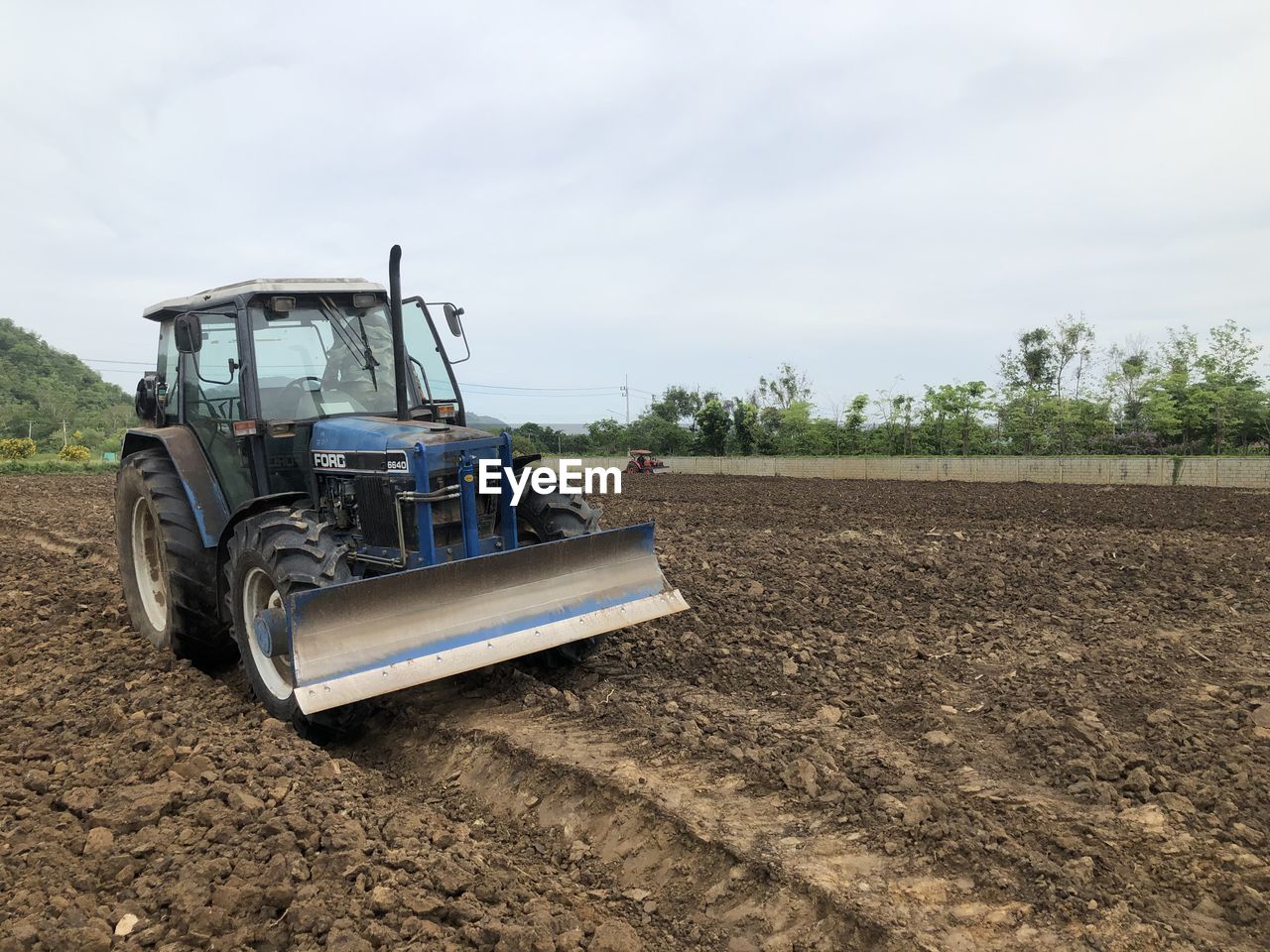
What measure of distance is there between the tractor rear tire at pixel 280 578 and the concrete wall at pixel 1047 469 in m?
14.9

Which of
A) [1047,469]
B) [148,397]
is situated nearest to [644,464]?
[1047,469]

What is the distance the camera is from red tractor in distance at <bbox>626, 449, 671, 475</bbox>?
1416 inches

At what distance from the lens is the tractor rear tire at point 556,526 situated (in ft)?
18.2

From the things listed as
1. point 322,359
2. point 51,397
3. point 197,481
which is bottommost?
point 197,481

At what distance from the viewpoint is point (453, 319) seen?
583 centimetres

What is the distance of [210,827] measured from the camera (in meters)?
3.42

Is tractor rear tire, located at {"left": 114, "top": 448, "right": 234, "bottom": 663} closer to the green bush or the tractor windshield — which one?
the tractor windshield

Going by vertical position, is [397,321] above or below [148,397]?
above

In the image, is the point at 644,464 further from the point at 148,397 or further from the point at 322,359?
the point at 322,359

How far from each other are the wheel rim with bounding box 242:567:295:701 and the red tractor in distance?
30.3m

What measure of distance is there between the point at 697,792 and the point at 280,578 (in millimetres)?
2269

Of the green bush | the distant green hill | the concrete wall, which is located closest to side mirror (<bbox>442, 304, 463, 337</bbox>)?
the concrete wall

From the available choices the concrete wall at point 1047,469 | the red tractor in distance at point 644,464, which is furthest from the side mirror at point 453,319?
the red tractor in distance at point 644,464

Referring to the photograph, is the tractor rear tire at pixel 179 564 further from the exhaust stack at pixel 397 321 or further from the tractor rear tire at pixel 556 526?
the tractor rear tire at pixel 556 526
